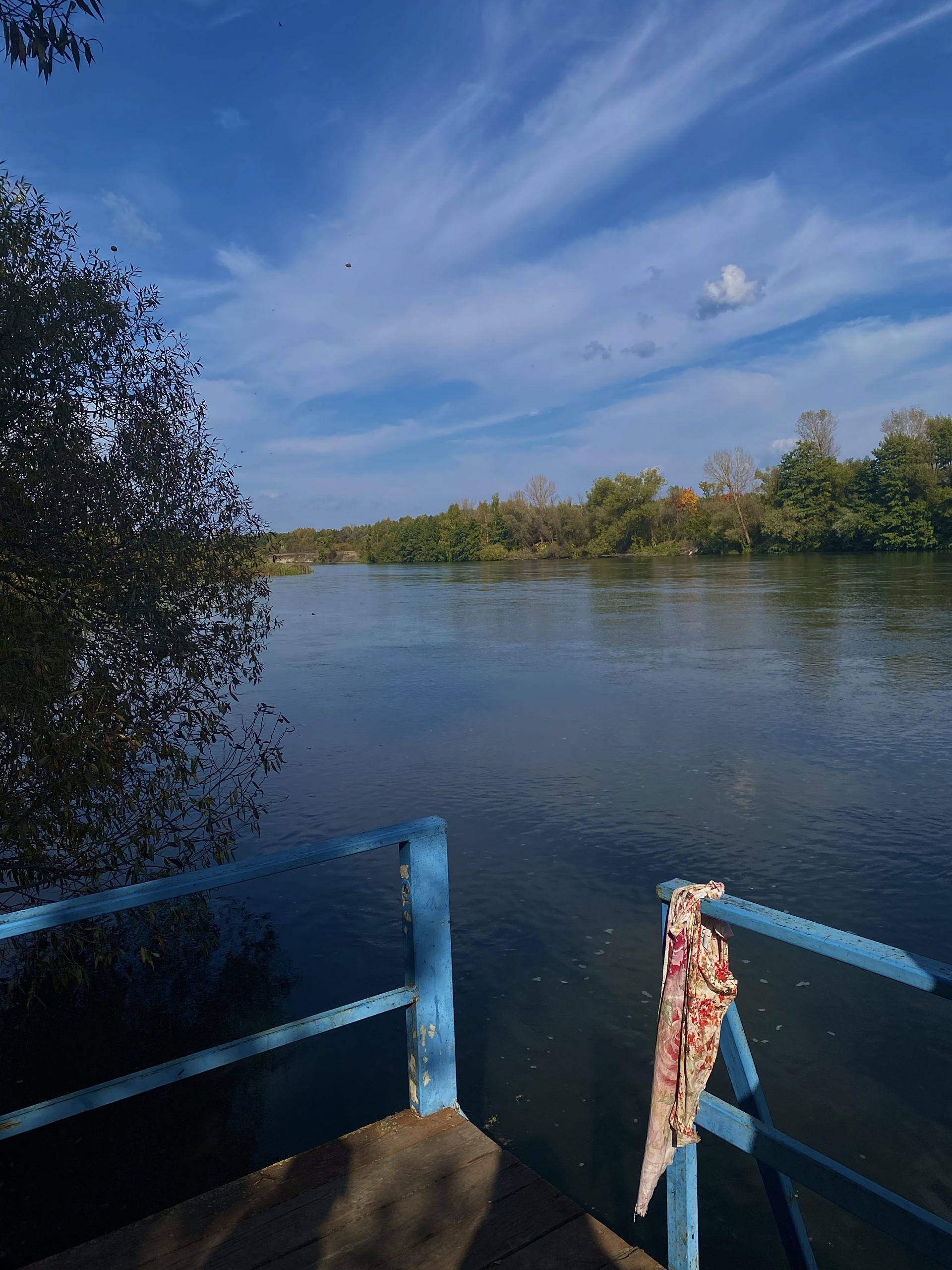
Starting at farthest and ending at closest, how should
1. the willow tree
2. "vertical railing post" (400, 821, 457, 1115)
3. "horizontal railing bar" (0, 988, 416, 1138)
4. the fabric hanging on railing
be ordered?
the willow tree
"vertical railing post" (400, 821, 457, 1115)
the fabric hanging on railing
"horizontal railing bar" (0, 988, 416, 1138)

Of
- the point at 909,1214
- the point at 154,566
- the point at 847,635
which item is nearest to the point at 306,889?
the point at 154,566

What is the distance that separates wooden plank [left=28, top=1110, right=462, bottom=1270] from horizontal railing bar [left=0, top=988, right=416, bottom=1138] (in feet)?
1.24

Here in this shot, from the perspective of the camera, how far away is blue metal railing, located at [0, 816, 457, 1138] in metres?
2.33

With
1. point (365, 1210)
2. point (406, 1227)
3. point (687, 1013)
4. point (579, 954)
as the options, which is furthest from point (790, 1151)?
point (579, 954)

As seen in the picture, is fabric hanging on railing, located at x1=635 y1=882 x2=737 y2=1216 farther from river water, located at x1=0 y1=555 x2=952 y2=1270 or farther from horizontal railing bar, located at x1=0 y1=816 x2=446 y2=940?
river water, located at x1=0 y1=555 x2=952 y2=1270

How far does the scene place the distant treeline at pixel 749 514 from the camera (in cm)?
6669

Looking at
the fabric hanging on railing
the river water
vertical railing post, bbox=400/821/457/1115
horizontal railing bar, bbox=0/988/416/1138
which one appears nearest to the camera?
horizontal railing bar, bbox=0/988/416/1138

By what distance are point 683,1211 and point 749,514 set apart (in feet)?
275

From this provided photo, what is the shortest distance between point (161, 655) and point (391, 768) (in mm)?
5461

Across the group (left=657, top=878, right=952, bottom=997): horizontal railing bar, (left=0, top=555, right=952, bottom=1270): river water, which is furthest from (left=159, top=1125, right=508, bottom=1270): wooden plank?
(left=0, top=555, right=952, bottom=1270): river water

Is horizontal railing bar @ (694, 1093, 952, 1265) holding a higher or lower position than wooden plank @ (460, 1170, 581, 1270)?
higher

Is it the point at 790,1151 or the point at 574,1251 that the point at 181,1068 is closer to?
Result: the point at 574,1251

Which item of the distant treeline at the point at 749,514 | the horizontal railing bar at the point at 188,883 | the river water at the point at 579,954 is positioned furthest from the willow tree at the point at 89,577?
the distant treeline at the point at 749,514

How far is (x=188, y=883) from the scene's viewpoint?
97.6 inches
